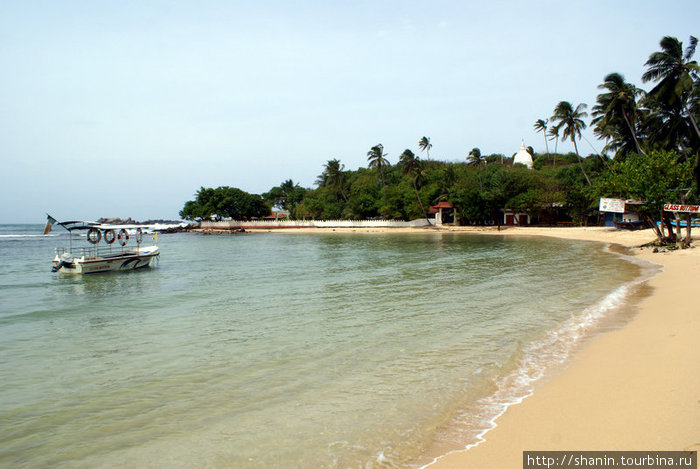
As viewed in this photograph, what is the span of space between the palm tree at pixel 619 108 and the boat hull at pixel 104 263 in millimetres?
40597

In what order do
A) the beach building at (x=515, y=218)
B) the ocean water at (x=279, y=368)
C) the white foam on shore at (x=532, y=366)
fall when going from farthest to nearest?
the beach building at (x=515, y=218) < the white foam on shore at (x=532, y=366) < the ocean water at (x=279, y=368)

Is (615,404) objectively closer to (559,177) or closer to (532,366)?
(532,366)

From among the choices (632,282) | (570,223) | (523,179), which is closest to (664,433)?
(632,282)

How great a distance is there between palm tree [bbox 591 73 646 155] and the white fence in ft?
113

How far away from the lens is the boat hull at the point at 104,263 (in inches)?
968

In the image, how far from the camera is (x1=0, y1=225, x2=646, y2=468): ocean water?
5145 millimetres

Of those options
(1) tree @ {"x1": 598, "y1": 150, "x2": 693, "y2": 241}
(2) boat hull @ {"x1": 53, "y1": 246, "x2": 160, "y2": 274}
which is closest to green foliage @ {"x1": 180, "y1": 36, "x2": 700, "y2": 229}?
(1) tree @ {"x1": 598, "y1": 150, "x2": 693, "y2": 241}

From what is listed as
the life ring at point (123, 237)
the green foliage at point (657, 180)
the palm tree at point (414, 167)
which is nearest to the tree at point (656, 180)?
the green foliage at point (657, 180)

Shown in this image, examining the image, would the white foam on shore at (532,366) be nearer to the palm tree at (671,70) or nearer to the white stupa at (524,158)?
the palm tree at (671,70)

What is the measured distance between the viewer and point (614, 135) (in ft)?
157

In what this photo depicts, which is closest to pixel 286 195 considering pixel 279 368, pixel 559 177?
pixel 559 177

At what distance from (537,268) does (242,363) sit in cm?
1756

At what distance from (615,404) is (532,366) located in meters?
1.97

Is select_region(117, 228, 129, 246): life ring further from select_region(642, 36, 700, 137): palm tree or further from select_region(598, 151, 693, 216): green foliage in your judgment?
select_region(642, 36, 700, 137): palm tree
